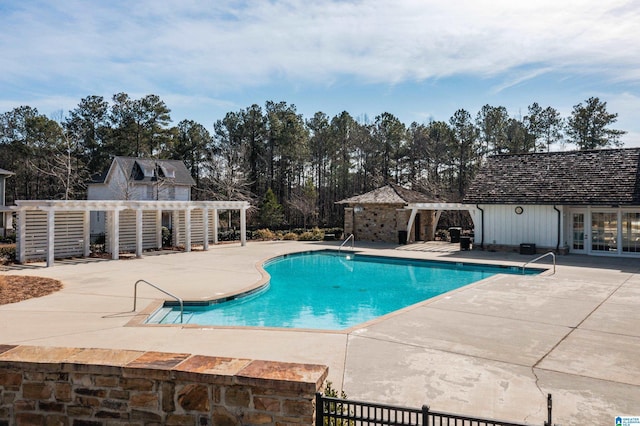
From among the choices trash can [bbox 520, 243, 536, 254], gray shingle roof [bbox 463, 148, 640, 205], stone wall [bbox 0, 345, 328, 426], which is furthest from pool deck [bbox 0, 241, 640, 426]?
gray shingle roof [bbox 463, 148, 640, 205]

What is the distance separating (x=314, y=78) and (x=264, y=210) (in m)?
11.7

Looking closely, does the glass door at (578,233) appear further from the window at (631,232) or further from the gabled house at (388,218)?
the gabled house at (388,218)

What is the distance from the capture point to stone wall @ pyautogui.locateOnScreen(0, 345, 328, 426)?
3438 millimetres

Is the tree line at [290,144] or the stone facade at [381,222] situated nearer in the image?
the stone facade at [381,222]

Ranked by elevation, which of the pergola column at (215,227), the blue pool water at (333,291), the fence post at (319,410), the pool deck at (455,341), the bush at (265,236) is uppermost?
the pergola column at (215,227)

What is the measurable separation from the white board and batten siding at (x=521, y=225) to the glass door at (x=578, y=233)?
3.17 feet

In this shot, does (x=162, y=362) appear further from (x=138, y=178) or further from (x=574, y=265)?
(x=138, y=178)

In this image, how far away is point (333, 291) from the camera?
1320cm

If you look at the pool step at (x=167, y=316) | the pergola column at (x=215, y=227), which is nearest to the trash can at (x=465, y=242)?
the pergola column at (x=215, y=227)

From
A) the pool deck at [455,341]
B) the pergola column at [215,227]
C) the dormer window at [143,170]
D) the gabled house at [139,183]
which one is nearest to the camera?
the pool deck at [455,341]

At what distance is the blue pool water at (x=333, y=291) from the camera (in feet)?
32.3

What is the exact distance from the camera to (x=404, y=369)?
5699mm

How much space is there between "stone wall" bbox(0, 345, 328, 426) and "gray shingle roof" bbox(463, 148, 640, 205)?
18478 millimetres

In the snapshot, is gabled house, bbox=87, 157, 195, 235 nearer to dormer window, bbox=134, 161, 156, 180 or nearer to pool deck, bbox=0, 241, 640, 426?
dormer window, bbox=134, 161, 156, 180
